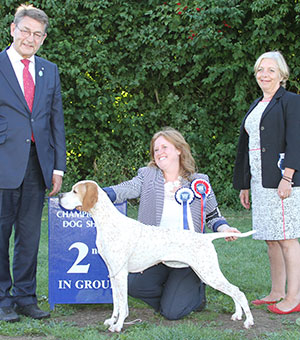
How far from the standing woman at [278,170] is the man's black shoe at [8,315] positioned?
5.88ft

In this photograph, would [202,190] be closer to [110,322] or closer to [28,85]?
[110,322]

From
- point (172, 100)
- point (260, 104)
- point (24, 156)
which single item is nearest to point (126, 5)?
point (172, 100)

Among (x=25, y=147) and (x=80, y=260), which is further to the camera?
(x=80, y=260)

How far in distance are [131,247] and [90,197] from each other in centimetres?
44

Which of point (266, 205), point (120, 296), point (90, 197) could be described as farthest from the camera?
point (266, 205)

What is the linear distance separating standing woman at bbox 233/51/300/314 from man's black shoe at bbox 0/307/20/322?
179 centimetres

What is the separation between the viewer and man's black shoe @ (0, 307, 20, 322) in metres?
3.28

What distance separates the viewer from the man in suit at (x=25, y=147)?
10.7ft

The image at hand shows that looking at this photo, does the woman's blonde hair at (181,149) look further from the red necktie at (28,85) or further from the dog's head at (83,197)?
the red necktie at (28,85)

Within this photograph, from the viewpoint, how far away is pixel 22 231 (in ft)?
11.4

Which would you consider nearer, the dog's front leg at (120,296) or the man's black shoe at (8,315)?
the dog's front leg at (120,296)

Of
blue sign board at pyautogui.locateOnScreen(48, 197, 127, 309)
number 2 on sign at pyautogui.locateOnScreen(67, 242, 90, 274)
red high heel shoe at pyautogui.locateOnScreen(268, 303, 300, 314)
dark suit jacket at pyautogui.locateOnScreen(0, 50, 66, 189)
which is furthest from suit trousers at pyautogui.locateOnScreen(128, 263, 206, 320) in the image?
dark suit jacket at pyautogui.locateOnScreen(0, 50, 66, 189)

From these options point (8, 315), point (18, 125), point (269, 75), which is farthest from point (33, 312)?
point (269, 75)

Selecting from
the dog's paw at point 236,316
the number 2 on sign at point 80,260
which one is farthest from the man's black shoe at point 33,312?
the dog's paw at point 236,316
